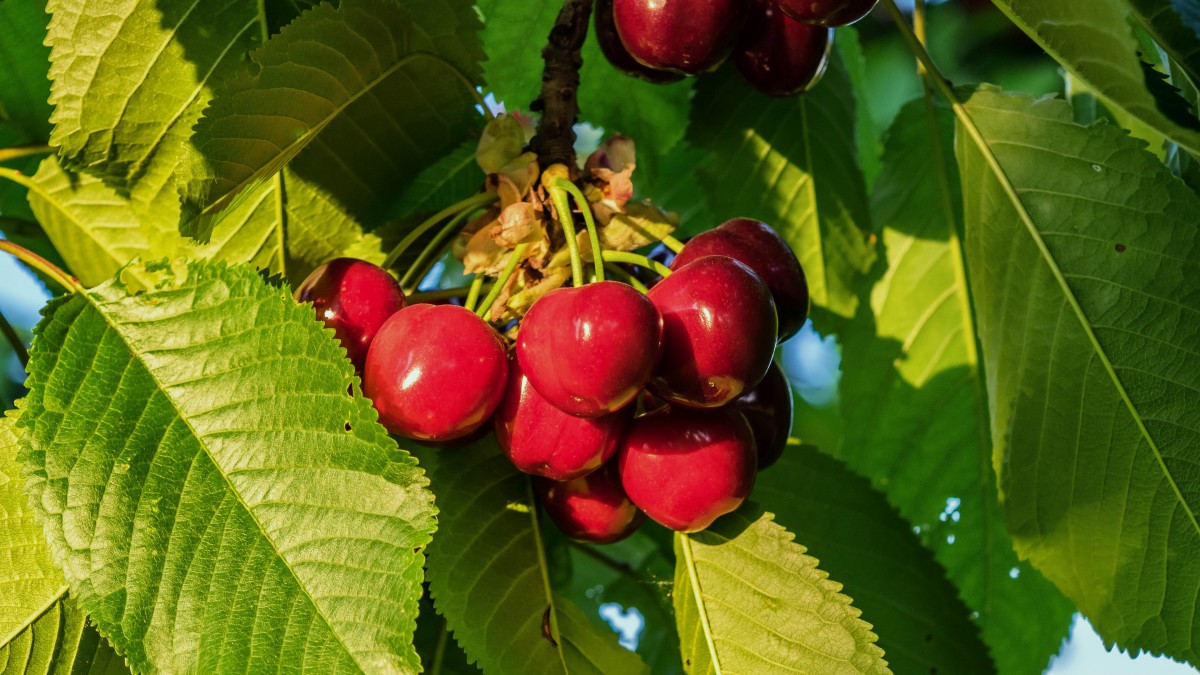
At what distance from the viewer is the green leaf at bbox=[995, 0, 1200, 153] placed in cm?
86

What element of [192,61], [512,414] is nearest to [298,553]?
[512,414]

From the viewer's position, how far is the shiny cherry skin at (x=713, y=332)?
95cm

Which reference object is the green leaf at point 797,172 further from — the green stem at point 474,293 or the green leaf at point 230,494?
the green leaf at point 230,494

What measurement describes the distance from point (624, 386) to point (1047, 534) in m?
0.61

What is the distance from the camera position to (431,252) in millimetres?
1209

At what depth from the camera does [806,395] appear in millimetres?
2756

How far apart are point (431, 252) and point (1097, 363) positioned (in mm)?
723

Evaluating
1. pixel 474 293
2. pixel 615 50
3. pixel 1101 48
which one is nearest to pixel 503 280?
pixel 474 293

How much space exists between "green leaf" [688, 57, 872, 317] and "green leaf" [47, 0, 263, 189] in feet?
2.17

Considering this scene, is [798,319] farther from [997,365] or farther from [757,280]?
[997,365]

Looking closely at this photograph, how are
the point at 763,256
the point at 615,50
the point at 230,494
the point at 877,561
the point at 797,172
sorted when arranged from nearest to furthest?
the point at 230,494
the point at 763,256
the point at 615,50
the point at 877,561
the point at 797,172

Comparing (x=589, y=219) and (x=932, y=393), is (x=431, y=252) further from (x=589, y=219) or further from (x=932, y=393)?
(x=932, y=393)

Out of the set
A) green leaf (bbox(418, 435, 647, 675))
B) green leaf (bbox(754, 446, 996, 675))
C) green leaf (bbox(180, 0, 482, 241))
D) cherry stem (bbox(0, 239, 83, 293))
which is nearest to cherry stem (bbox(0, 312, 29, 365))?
cherry stem (bbox(0, 239, 83, 293))

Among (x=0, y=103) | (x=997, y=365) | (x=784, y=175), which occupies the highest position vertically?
(x=0, y=103)
